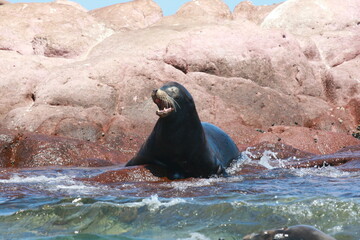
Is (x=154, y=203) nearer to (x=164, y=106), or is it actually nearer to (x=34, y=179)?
(x=164, y=106)

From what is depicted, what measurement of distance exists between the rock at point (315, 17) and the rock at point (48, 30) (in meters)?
6.63

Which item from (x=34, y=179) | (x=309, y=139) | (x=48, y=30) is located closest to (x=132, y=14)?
(x=48, y=30)

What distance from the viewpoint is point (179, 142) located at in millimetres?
9914

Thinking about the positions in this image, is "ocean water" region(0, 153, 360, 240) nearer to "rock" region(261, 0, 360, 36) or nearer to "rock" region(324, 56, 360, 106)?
"rock" region(324, 56, 360, 106)

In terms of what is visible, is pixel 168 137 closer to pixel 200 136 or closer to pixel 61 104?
pixel 200 136

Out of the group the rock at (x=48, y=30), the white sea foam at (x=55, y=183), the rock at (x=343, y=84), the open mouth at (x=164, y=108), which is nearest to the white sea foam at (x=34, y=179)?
the white sea foam at (x=55, y=183)

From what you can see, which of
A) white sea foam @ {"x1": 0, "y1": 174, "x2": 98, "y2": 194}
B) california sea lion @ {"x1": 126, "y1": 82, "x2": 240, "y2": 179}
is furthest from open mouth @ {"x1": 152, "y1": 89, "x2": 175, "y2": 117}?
white sea foam @ {"x1": 0, "y1": 174, "x2": 98, "y2": 194}

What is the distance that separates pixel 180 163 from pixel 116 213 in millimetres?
3124

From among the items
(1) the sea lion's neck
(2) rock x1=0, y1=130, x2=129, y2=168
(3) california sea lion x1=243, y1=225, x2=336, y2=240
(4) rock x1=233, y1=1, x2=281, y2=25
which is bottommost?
(2) rock x1=0, y1=130, x2=129, y2=168

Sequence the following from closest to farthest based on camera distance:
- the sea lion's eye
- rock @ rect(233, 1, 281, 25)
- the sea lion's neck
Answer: the sea lion's eye, the sea lion's neck, rock @ rect(233, 1, 281, 25)

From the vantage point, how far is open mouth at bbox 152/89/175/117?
9.38 m

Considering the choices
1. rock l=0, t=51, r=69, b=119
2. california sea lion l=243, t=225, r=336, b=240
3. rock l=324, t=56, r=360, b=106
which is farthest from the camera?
rock l=324, t=56, r=360, b=106

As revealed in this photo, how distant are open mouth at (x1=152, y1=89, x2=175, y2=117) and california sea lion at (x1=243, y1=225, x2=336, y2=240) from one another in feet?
14.7

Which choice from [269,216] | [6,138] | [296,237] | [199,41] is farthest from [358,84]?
[296,237]
